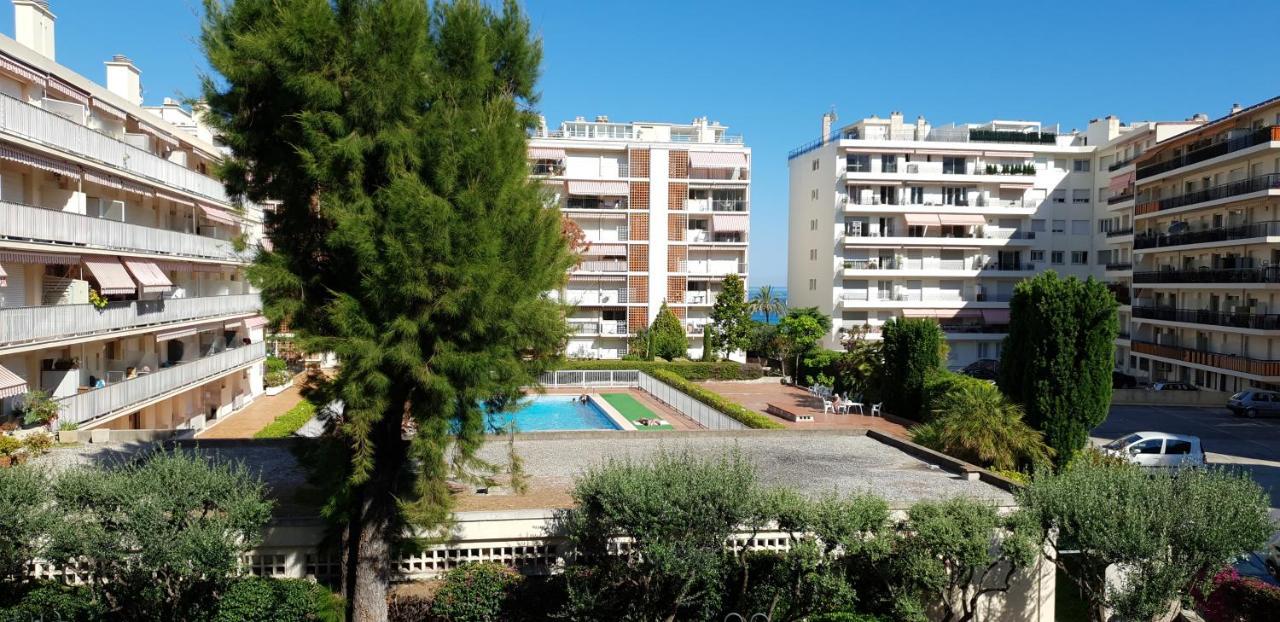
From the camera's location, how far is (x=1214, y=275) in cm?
4772

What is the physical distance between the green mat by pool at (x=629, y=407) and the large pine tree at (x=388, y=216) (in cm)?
2168

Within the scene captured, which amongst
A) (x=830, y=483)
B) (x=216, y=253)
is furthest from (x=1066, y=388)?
(x=216, y=253)

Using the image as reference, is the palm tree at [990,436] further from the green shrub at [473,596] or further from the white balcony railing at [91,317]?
the white balcony railing at [91,317]

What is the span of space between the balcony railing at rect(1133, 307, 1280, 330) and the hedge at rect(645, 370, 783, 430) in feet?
91.2

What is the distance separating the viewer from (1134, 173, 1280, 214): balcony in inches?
1706

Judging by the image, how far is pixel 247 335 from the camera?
41531 millimetres

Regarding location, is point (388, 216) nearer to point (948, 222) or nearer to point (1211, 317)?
point (1211, 317)

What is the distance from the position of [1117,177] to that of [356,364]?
191 feet

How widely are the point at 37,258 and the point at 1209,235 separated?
5268 cm

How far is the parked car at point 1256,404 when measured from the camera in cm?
4212

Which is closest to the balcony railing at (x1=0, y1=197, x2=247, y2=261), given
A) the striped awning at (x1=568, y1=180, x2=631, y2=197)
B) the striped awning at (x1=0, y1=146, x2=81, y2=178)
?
the striped awning at (x1=0, y1=146, x2=81, y2=178)

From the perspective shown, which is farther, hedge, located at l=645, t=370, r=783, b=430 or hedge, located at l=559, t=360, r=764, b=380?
hedge, located at l=559, t=360, r=764, b=380

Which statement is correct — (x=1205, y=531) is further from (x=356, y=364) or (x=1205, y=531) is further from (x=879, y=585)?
(x=356, y=364)

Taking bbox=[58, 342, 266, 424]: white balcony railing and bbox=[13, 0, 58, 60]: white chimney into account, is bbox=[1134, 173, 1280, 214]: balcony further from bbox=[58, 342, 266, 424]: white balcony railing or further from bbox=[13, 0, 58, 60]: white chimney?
bbox=[13, 0, 58, 60]: white chimney
